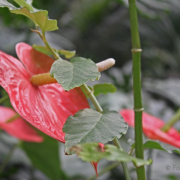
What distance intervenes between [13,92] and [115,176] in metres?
0.76

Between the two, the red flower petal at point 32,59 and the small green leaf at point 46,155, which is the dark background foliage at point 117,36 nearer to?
the small green leaf at point 46,155

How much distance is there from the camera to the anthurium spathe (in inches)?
8.3

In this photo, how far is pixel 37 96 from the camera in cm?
26

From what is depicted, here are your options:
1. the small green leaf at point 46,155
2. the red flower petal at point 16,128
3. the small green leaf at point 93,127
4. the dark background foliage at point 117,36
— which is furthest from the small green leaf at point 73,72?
the dark background foliage at point 117,36

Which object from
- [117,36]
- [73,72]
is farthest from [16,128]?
[117,36]

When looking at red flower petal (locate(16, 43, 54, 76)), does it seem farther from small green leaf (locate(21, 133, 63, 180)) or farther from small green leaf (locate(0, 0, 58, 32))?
small green leaf (locate(21, 133, 63, 180))

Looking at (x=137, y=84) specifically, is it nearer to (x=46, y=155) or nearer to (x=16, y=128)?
(x=16, y=128)

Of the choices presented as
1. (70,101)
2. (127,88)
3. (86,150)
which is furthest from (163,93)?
(86,150)

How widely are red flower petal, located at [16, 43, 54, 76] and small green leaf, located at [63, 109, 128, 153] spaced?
12cm

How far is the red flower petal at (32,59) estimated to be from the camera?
0.30m

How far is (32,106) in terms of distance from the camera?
0.23 meters

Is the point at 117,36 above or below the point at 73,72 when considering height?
below

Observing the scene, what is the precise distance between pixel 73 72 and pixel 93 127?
0.05 metres

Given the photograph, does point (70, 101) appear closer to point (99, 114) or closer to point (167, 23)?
point (99, 114)
